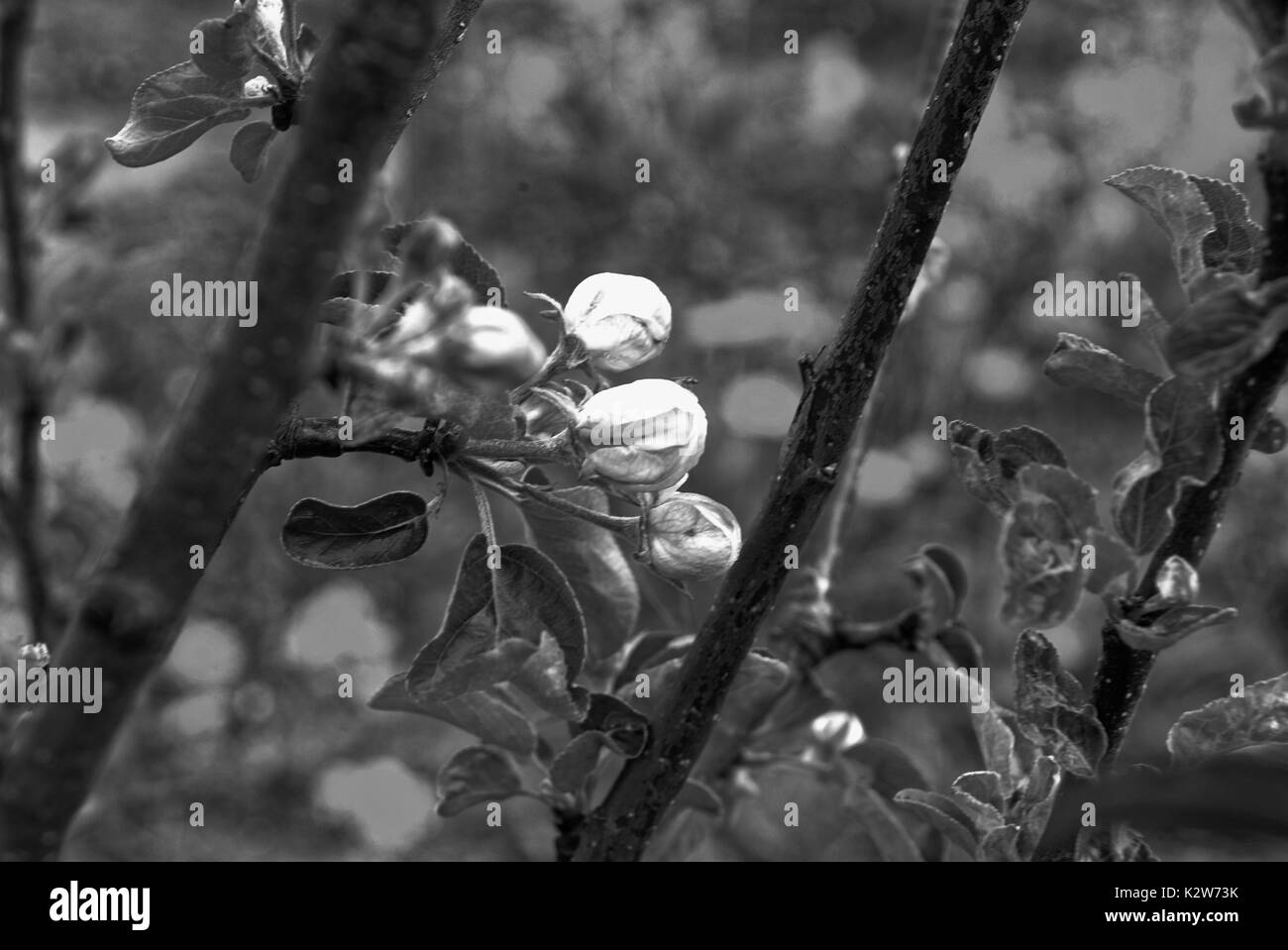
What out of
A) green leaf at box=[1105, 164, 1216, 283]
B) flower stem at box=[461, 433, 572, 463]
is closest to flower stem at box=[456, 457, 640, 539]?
flower stem at box=[461, 433, 572, 463]

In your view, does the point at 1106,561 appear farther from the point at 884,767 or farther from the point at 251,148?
the point at 251,148

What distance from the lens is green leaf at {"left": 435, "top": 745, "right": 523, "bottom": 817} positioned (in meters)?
0.70

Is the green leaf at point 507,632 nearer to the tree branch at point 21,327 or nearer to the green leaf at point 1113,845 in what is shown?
the green leaf at point 1113,845

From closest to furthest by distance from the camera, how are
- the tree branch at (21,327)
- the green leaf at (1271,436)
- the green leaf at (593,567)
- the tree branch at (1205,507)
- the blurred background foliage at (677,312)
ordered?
the tree branch at (1205,507) < the green leaf at (1271,436) < the green leaf at (593,567) < the tree branch at (21,327) < the blurred background foliage at (677,312)

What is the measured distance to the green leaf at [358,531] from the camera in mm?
589

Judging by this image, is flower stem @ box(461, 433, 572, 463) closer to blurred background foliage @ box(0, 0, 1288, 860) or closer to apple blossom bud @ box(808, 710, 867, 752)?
apple blossom bud @ box(808, 710, 867, 752)

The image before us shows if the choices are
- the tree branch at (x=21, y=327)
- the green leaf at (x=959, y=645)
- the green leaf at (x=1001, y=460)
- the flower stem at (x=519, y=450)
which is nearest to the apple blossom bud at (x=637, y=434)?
the flower stem at (x=519, y=450)

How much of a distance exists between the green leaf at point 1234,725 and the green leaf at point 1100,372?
13 centimetres

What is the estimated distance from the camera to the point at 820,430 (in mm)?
557

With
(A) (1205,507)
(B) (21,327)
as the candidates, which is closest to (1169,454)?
(A) (1205,507)

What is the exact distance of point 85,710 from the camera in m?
0.36

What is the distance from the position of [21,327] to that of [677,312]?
1.24 meters

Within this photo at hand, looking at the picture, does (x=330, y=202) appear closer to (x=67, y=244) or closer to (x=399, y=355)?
(x=399, y=355)

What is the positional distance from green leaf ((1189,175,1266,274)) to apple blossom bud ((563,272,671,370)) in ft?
0.72
